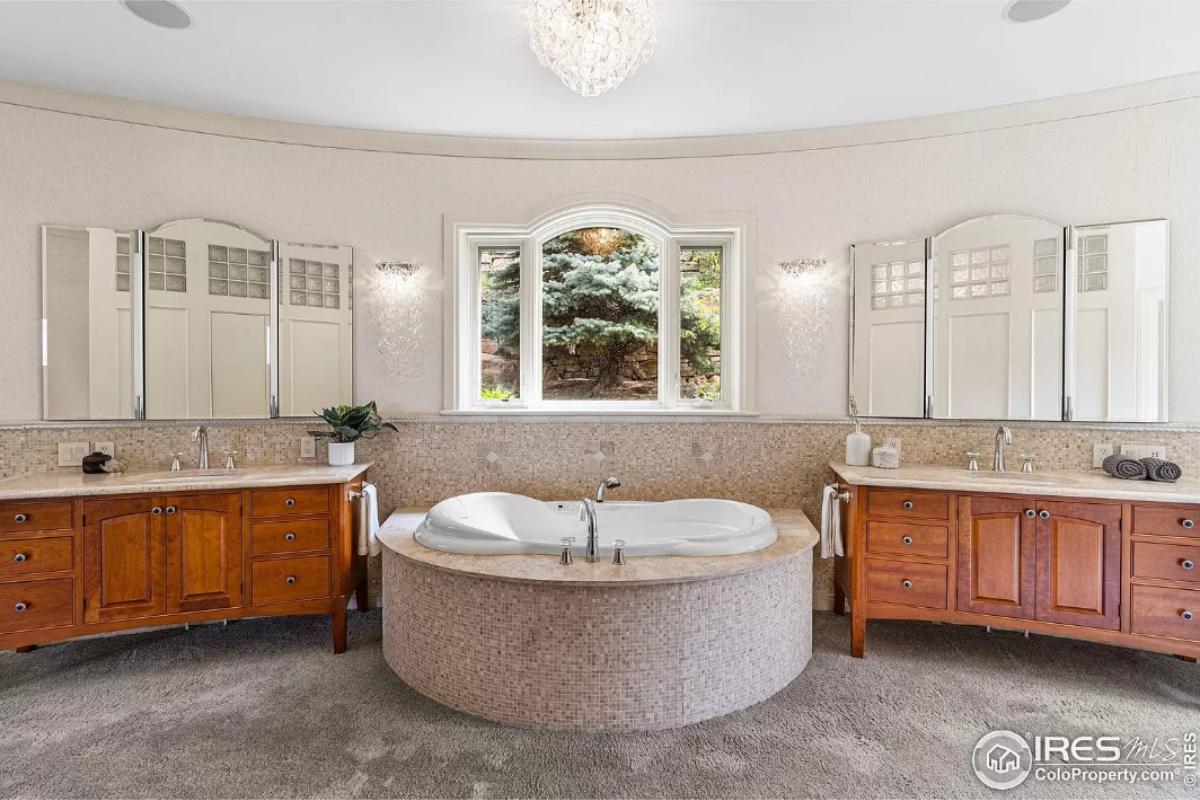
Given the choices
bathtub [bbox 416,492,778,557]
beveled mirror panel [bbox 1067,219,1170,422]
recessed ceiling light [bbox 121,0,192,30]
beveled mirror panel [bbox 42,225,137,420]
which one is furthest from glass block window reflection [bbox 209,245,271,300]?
beveled mirror panel [bbox 1067,219,1170,422]

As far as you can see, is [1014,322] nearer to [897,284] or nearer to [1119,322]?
[1119,322]

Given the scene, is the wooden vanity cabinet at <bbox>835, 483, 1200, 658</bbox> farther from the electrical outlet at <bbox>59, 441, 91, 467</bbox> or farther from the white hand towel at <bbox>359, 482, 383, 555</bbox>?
the electrical outlet at <bbox>59, 441, 91, 467</bbox>

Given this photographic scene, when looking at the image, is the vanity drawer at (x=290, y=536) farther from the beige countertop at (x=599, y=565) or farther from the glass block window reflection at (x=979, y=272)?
the glass block window reflection at (x=979, y=272)

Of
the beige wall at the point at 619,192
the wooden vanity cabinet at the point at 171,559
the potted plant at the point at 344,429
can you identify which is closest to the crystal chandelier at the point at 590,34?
the beige wall at the point at 619,192

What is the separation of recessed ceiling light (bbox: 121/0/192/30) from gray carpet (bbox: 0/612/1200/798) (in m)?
2.69

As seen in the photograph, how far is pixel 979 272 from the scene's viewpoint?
298 cm

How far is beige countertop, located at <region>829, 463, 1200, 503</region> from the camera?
2.28 m

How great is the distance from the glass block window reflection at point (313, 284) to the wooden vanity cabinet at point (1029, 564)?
291cm

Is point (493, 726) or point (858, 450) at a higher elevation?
point (858, 450)

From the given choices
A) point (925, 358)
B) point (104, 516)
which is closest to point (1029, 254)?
point (925, 358)

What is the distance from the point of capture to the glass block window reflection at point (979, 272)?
2.95 metres

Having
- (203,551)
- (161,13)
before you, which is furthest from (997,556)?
(161,13)

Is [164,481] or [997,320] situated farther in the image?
[997,320]

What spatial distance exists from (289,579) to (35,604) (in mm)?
905
